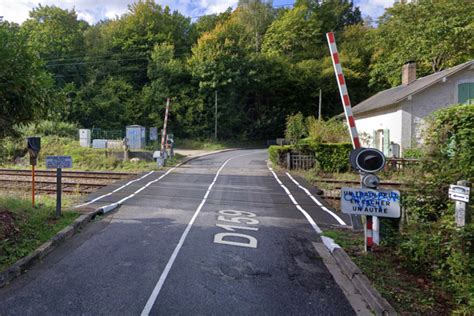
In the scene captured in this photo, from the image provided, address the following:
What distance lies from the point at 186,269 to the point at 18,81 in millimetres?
3727

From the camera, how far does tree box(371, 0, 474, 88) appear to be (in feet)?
79.5

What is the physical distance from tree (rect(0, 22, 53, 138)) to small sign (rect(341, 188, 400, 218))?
511 centimetres

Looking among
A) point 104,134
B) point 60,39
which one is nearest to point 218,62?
point 104,134

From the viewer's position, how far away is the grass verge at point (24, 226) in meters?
4.91

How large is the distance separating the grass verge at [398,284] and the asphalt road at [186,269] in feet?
1.71

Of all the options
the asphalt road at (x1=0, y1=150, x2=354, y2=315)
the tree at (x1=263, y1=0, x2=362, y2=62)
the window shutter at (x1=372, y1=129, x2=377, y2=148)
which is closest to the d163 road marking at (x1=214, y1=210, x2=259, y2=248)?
the asphalt road at (x1=0, y1=150, x2=354, y2=315)

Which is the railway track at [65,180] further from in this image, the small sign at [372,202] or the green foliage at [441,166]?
the green foliage at [441,166]

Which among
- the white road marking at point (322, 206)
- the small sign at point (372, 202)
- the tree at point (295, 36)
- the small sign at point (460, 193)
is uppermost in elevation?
the tree at point (295, 36)

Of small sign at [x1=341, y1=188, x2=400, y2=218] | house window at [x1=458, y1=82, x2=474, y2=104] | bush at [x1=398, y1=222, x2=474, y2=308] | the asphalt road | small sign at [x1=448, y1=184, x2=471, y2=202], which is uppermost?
house window at [x1=458, y1=82, x2=474, y2=104]

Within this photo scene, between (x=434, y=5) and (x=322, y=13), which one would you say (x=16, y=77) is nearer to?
(x=434, y=5)

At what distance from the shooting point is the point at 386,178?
596 inches

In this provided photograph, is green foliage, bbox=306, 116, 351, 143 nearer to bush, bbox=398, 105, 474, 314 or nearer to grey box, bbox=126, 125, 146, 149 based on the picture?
grey box, bbox=126, 125, 146, 149

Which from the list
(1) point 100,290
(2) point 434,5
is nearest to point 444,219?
(1) point 100,290

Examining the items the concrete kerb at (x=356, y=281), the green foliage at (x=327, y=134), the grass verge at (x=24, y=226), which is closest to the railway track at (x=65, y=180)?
the grass verge at (x=24, y=226)
